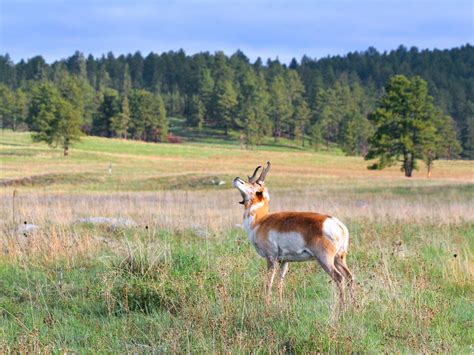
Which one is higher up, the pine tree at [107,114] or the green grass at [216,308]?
the pine tree at [107,114]

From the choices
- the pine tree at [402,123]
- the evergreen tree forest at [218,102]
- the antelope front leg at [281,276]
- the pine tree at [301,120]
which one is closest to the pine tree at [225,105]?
the evergreen tree forest at [218,102]

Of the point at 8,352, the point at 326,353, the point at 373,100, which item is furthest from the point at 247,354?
the point at 373,100

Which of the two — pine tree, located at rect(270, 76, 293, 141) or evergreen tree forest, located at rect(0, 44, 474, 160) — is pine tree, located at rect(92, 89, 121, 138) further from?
pine tree, located at rect(270, 76, 293, 141)

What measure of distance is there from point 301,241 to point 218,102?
11935 centimetres

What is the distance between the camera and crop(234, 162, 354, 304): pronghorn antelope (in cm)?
615

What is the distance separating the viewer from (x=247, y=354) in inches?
194

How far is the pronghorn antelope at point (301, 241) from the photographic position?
615 cm

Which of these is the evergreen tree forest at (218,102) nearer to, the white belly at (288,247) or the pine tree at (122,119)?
the pine tree at (122,119)

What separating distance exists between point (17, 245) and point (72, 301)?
3.22 m

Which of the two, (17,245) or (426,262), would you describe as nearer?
(426,262)

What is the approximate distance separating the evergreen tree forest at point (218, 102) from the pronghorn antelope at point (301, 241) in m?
68.5

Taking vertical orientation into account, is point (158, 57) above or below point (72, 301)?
above

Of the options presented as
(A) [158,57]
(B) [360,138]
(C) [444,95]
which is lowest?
(B) [360,138]

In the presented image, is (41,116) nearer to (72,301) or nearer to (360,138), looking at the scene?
(360,138)
